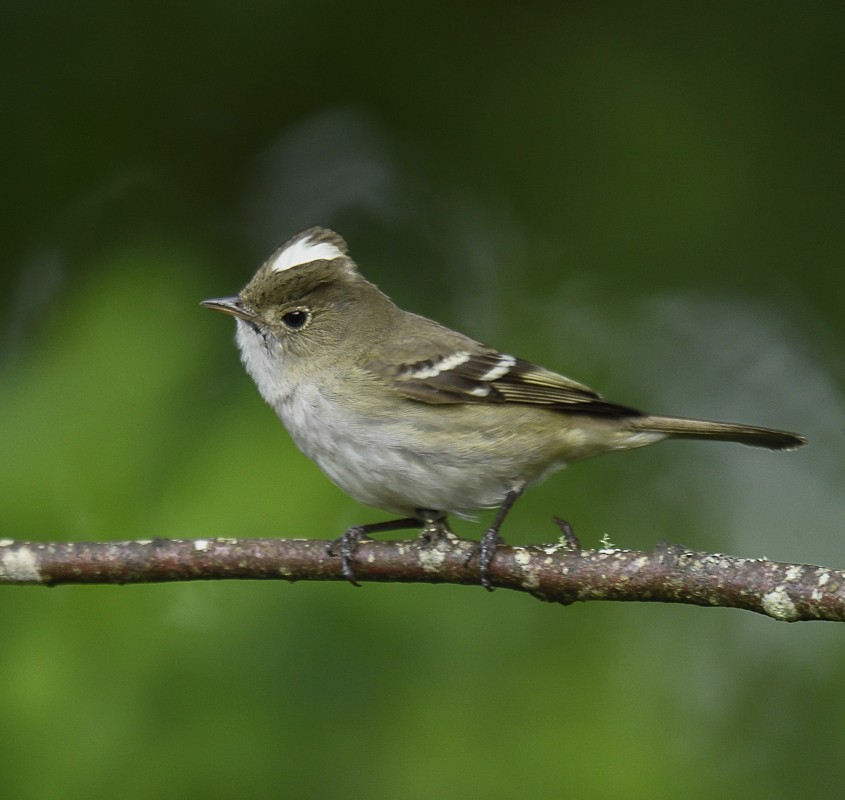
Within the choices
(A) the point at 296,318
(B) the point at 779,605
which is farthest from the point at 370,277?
(B) the point at 779,605

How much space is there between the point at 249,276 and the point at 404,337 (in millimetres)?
761

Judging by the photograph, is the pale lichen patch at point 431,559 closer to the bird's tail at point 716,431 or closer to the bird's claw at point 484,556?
the bird's claw at point 484,556

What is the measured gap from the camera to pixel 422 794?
12.3ft

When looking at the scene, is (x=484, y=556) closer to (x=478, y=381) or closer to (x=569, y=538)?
(x=569, y=538)

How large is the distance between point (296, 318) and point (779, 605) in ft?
8.51

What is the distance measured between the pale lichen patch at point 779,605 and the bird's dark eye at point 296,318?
2.50m

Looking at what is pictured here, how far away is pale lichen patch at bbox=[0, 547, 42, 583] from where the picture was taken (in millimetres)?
3434

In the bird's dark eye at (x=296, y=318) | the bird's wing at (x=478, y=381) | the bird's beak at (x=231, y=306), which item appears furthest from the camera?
the bird's dark eye at (x=296, y=318)

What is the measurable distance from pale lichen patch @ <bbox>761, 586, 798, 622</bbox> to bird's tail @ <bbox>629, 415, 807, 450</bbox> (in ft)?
5.27

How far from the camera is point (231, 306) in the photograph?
4477mm

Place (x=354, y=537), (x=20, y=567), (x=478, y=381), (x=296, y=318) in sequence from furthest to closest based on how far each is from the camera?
(x=296, y=318) → (x=478, y=381) → (x=354, y=537) → (x=20, y=567)

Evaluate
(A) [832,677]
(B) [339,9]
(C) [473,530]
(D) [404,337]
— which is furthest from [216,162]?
(A) [832,677]

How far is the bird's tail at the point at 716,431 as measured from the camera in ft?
14.9

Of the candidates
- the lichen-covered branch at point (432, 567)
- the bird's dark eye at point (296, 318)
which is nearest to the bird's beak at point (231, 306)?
the bird's dark eye at point (296, 318)
